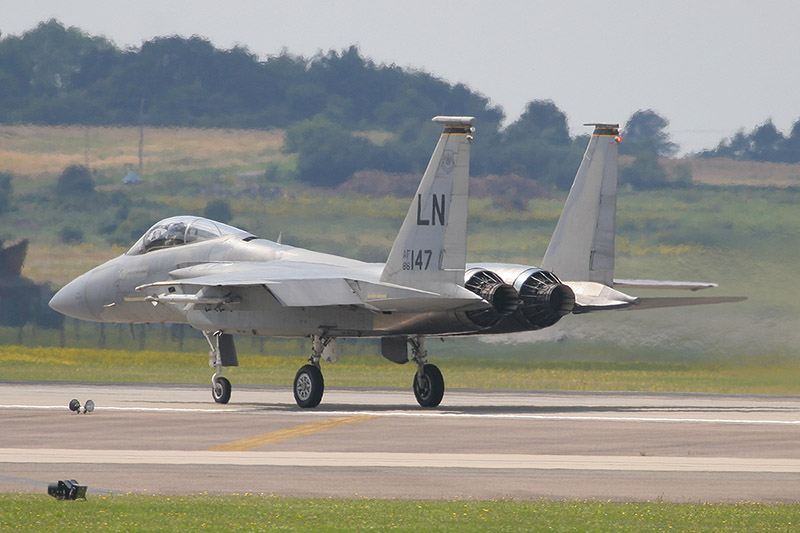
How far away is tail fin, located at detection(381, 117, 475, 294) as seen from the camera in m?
25.0

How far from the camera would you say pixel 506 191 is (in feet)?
172

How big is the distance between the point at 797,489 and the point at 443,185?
37.7 feet

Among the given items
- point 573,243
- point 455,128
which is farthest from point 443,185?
point 573,243

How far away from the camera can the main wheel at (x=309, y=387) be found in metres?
27.7

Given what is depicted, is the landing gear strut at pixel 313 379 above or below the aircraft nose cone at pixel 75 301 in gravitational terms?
below

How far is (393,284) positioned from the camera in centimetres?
2558

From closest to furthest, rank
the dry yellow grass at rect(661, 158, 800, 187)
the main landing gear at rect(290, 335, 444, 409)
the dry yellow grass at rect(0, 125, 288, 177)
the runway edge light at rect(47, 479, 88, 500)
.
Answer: the runway edge light at rect(47, 479, 88, 500) → the main landing gear at rect(290, 335, 444, 409) → the dry yellow grass at rect(661, 158, 800, 187) → the dry yellow grass at rect(0, 125, 288, 177)

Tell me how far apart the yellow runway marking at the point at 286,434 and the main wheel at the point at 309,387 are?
2.37m

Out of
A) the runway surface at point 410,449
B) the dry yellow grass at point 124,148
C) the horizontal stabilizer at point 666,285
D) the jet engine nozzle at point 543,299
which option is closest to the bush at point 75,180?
the dry yellow grass at point 124,148

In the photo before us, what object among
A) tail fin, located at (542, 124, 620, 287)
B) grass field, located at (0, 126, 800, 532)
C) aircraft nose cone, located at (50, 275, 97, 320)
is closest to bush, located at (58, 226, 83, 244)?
grass field, located at (0, 126, 800, 532)

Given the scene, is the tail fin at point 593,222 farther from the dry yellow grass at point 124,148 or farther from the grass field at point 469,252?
the dry yellow grass at point 124,148

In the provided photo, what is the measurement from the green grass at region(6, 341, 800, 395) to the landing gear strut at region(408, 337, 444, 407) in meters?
11.1

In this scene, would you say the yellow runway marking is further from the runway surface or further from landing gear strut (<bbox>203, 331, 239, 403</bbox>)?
landing gear strut (<bbox>203, 331, 239, 403</bbox>)

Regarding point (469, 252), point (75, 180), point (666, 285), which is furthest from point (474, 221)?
point (666, 285)
